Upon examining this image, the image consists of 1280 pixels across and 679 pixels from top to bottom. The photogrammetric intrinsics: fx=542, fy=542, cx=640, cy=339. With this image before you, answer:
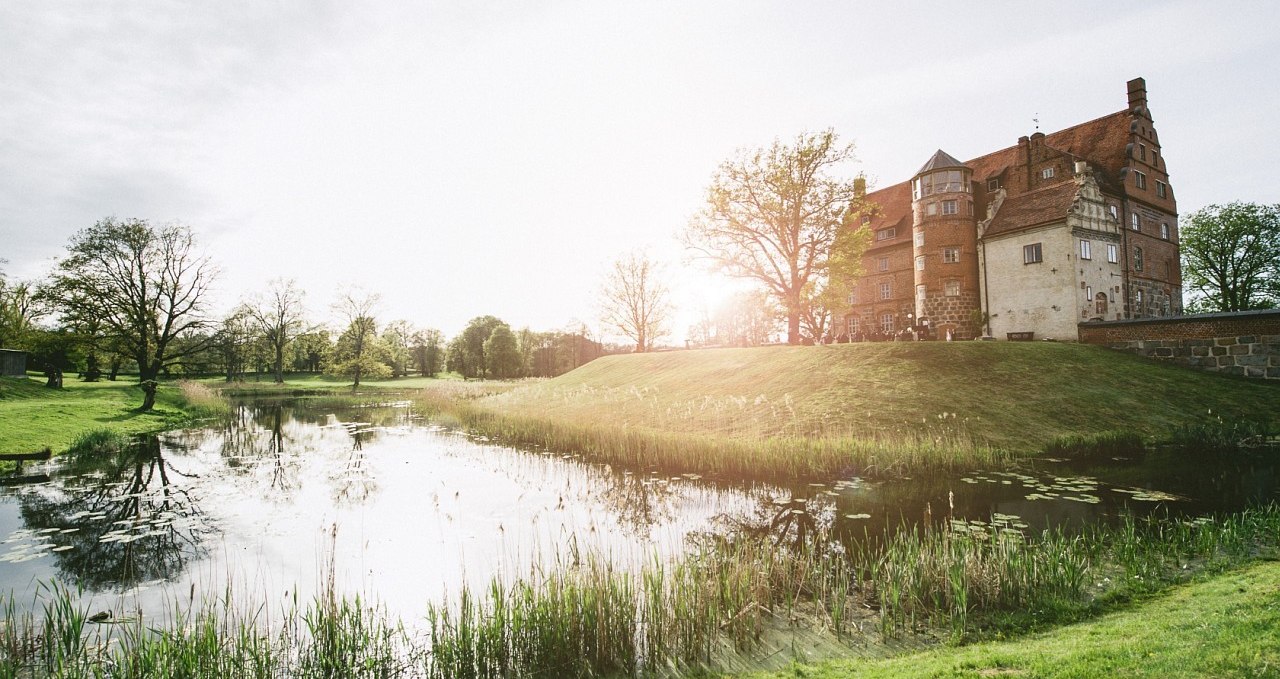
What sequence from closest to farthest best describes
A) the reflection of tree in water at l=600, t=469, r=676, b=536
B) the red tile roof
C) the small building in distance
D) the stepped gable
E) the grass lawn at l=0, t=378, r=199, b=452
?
the reflection of tree in water at l=600, t=469, r=676, b=536 → the grass lawn at l=0, t=378, r=199, b=452 → the small building in distance → the stepped gable → the red tile roof

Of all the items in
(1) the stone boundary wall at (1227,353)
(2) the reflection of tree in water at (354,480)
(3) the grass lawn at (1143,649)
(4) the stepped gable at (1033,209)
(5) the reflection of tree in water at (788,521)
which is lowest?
(5) the reflection of tree in water at (788,521)

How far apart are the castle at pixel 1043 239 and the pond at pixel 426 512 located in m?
19.6

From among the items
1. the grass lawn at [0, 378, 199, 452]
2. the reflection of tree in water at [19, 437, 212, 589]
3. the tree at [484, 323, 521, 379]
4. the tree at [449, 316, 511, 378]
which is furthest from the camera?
the tree at [449, 316, 511, 378]

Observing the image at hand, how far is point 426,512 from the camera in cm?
1047

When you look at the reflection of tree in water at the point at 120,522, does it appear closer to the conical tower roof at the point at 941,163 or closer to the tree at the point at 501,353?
the conical tower roof at the point at 941,163

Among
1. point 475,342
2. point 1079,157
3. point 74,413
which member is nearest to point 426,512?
point 74,413

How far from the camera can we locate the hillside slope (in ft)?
56.4

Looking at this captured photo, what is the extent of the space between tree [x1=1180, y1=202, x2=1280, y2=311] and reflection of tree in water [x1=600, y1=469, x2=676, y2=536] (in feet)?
205

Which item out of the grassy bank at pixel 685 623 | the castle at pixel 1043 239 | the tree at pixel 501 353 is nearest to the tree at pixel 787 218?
the castle at pixel 1043 239

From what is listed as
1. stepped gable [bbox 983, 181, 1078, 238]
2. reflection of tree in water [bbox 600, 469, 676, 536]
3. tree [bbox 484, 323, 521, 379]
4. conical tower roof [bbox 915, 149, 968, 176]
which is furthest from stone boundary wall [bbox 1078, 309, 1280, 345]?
tree [bbox 484, 323, 521, 379]

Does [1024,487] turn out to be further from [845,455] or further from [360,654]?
[360,654]

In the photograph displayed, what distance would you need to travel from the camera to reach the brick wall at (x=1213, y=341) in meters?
22.7

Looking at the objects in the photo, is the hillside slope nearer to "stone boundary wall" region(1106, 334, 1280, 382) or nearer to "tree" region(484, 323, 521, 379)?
"stone boundary wall" region(1106, 334, 1280, 382)

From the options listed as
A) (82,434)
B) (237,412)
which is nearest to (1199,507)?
(82,434)
